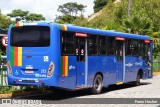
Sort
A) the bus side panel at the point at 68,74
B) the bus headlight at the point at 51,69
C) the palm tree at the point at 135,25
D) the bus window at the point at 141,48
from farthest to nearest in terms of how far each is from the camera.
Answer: the palm tree at the point at 135,25, the bus window at the point at 141,48, the bus side panel at the point at 68,74, the bus headlight at the point at 51,69

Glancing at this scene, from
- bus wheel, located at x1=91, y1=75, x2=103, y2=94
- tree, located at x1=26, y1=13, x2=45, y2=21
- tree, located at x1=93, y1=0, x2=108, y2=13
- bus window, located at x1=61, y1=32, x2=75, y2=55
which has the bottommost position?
bus wheel, located at x1=91, y1=75, x2=103, y2=94

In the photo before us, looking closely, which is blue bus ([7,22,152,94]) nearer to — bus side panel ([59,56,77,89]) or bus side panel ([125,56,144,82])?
bus side panel ([59,56,77,89])

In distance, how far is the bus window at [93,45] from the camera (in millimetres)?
17641

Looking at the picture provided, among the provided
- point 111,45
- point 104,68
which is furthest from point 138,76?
point 104,68

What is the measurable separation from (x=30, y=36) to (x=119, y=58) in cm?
622

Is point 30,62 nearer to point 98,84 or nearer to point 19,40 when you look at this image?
point 19,40

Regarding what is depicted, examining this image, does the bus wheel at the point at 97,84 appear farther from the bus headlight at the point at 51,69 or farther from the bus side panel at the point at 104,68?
the bus headlight at the point at 51,69

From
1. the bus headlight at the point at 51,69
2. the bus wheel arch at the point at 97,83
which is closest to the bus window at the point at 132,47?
the bus wheel arch at the point at 97,83

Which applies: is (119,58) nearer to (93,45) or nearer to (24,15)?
(93,45)

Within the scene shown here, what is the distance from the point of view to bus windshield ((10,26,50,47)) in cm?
1556

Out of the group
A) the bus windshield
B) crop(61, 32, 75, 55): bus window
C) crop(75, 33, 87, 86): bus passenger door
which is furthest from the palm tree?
the bus windshield

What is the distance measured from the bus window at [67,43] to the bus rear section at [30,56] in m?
0.59

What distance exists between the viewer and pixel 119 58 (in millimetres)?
20750

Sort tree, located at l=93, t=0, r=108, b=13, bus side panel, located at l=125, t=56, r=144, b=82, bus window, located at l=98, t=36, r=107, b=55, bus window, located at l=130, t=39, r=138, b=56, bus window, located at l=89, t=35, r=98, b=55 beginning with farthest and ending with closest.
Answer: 1. tree, located at l=93, t=0, r=108, b=13
2. bus window, located at l=130, t=39, r=138, b=56
3. bus side panel, located at l=125, t=56, r=144, b=82
4. bus window, located at l=98, t=36, r=107, b=55
5. bus window, located at l=89, t=35, r=98, b=55
